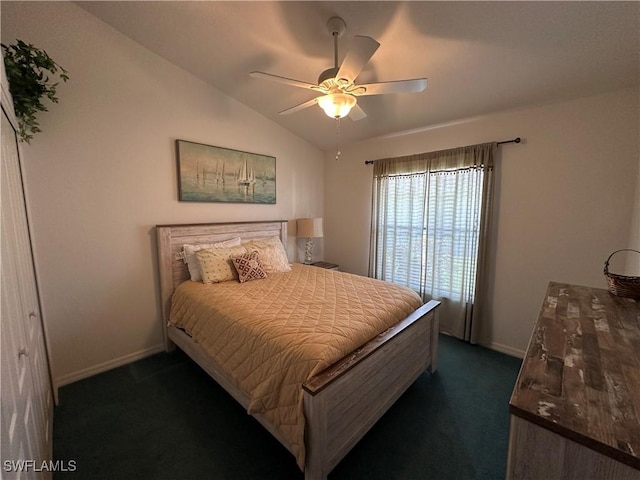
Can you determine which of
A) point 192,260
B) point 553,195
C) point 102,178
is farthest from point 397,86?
point 102,178

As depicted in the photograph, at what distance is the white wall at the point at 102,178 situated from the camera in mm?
1996

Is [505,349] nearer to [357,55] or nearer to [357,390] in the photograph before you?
[357,390]

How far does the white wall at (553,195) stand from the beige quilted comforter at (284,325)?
1.24 m

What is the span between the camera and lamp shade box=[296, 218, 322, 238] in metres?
3.63

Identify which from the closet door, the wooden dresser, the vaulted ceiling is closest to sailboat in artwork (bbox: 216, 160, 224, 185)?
the vaulted ceiling

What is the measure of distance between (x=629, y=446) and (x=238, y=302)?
1.92 meters

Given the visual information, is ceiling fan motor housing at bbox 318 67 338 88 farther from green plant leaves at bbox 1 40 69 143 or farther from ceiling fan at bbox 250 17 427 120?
green plant leaves at bbox 1 40 69 143

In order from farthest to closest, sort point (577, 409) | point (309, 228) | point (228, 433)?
point (309, 228) < point (228, 433) < point (577, 409)

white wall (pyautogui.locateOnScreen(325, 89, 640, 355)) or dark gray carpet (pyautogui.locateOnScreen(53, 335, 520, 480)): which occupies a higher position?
white wall (pyautogui.locateOnScreen(325, 89, 640, 355))

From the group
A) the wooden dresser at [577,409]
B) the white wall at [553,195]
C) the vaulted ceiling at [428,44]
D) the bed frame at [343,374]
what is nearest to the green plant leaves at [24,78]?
the vaulted ceiling at [428,44]

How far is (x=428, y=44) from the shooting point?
188 cm

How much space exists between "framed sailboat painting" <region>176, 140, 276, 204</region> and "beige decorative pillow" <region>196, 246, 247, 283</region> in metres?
0.64

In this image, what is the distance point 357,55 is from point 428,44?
772 mm

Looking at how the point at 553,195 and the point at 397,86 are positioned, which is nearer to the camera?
the point at 397,86
